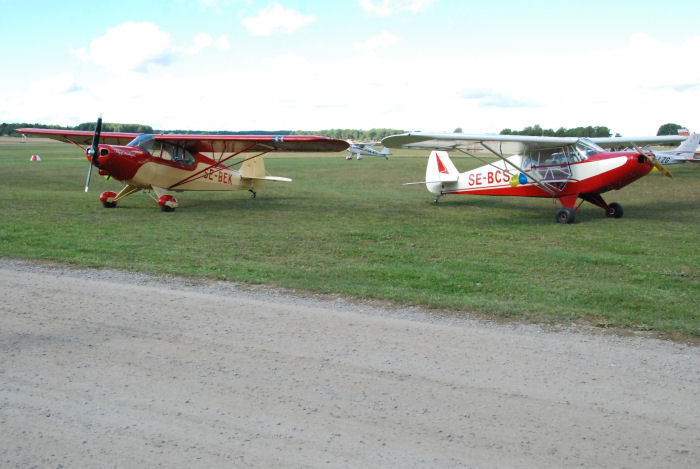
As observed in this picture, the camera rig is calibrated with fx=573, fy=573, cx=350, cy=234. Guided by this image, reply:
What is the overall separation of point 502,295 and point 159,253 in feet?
18.9

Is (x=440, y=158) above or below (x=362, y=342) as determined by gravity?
above

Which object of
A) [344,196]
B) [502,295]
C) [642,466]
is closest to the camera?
[642,466]

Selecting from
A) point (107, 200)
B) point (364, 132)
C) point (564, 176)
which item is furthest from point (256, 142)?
point (364, 132)

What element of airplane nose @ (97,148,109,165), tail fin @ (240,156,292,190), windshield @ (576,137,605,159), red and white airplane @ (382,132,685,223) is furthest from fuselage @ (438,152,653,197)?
airplane nose @ (97,148,109,165)

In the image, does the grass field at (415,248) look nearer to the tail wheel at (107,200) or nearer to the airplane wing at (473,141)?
the tail wheel at (107,200)

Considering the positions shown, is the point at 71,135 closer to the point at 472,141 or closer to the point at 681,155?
the point at 472,141

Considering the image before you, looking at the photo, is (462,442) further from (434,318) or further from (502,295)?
(502,295)

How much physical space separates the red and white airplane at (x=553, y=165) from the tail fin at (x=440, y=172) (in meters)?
1.39

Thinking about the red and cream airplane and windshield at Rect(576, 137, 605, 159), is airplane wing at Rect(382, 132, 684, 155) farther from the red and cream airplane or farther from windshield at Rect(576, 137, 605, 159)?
the red and cream airplane

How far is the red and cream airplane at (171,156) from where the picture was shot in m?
15.7

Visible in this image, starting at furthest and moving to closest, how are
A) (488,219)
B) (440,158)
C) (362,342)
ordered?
(440,158)
(488,219)
(362,342)

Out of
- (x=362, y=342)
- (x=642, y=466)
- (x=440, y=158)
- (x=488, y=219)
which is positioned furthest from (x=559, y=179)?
(x=642, y=466)

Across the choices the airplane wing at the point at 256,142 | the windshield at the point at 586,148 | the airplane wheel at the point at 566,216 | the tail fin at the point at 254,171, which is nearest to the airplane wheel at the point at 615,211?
the windshield at the point at 586,148

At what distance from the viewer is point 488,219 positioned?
15977 mm
